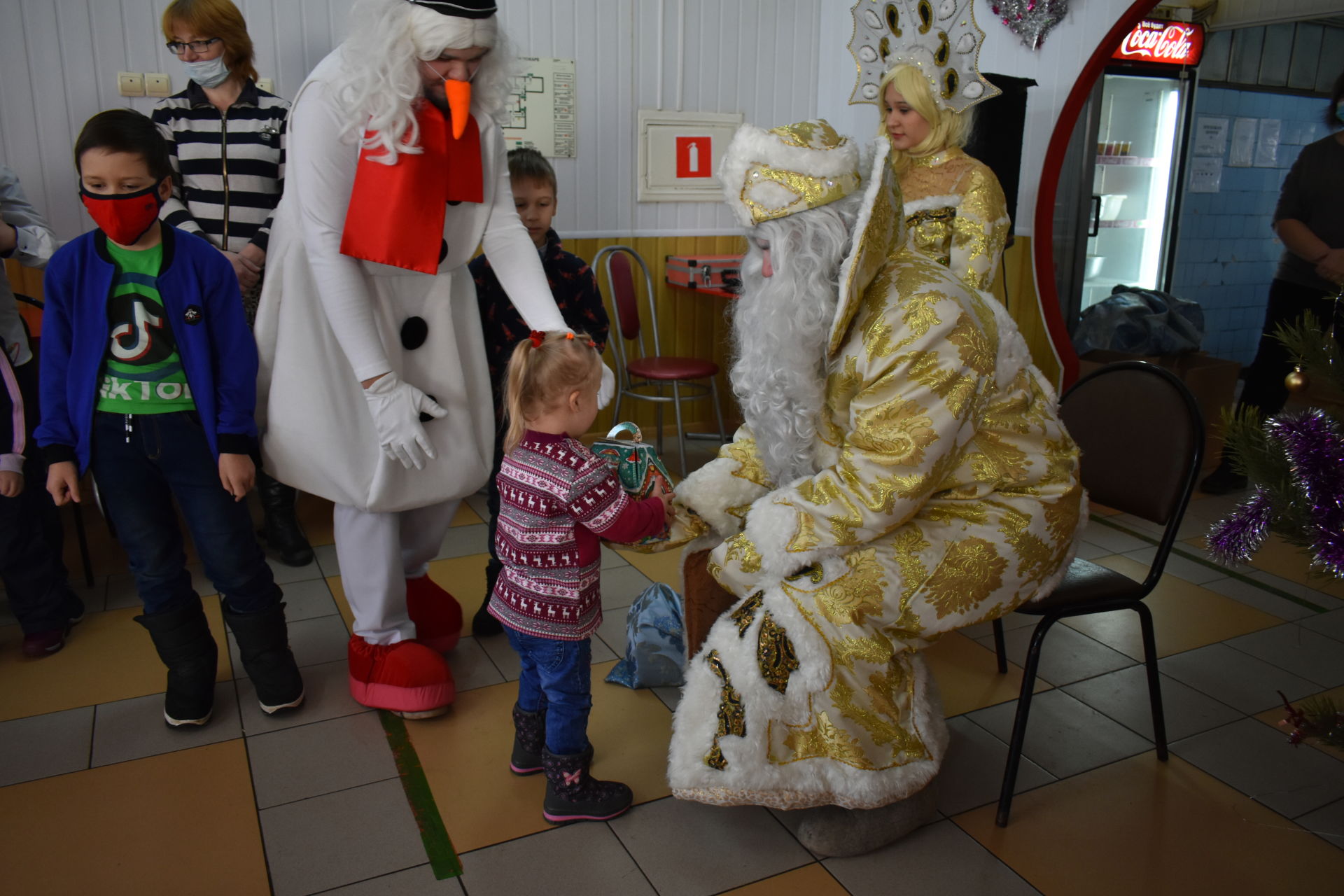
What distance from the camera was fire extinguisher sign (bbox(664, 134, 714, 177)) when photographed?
4.60 m

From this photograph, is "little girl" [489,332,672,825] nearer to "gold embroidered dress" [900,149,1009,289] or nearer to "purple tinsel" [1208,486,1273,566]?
"purple tinsel" [1208,486,1273,566]

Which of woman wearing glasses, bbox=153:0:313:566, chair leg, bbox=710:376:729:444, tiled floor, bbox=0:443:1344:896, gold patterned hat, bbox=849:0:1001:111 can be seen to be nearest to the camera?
tiled floor, bbox=0:443:1344:896

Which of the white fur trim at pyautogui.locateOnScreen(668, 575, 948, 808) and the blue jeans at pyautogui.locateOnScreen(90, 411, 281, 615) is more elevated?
the blue jeans at pyautogui.locateOnScreen(90, 411, 281, 615)

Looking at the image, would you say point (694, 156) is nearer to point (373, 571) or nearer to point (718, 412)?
point (718, 412)

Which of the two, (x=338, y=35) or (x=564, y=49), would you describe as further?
(x=564, y=49)

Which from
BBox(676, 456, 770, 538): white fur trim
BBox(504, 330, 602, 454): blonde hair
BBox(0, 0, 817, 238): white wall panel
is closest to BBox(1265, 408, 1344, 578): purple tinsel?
BBox(676, 456, 770, 538): white fur trim

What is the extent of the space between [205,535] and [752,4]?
3.75 m

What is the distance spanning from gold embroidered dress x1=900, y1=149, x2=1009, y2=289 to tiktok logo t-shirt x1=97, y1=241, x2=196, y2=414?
7.36 ft

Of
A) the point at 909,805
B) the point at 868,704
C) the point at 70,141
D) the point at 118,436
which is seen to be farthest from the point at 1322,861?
the point at 70,141

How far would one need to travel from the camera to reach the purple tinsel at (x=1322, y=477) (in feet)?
4.05

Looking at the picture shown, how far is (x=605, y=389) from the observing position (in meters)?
1.87

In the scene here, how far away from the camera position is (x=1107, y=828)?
1.88 meters

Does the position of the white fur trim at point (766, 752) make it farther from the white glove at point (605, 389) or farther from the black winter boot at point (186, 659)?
the black winter boot at point (186, 659)

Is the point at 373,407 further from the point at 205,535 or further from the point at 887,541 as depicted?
the point at 887,541
